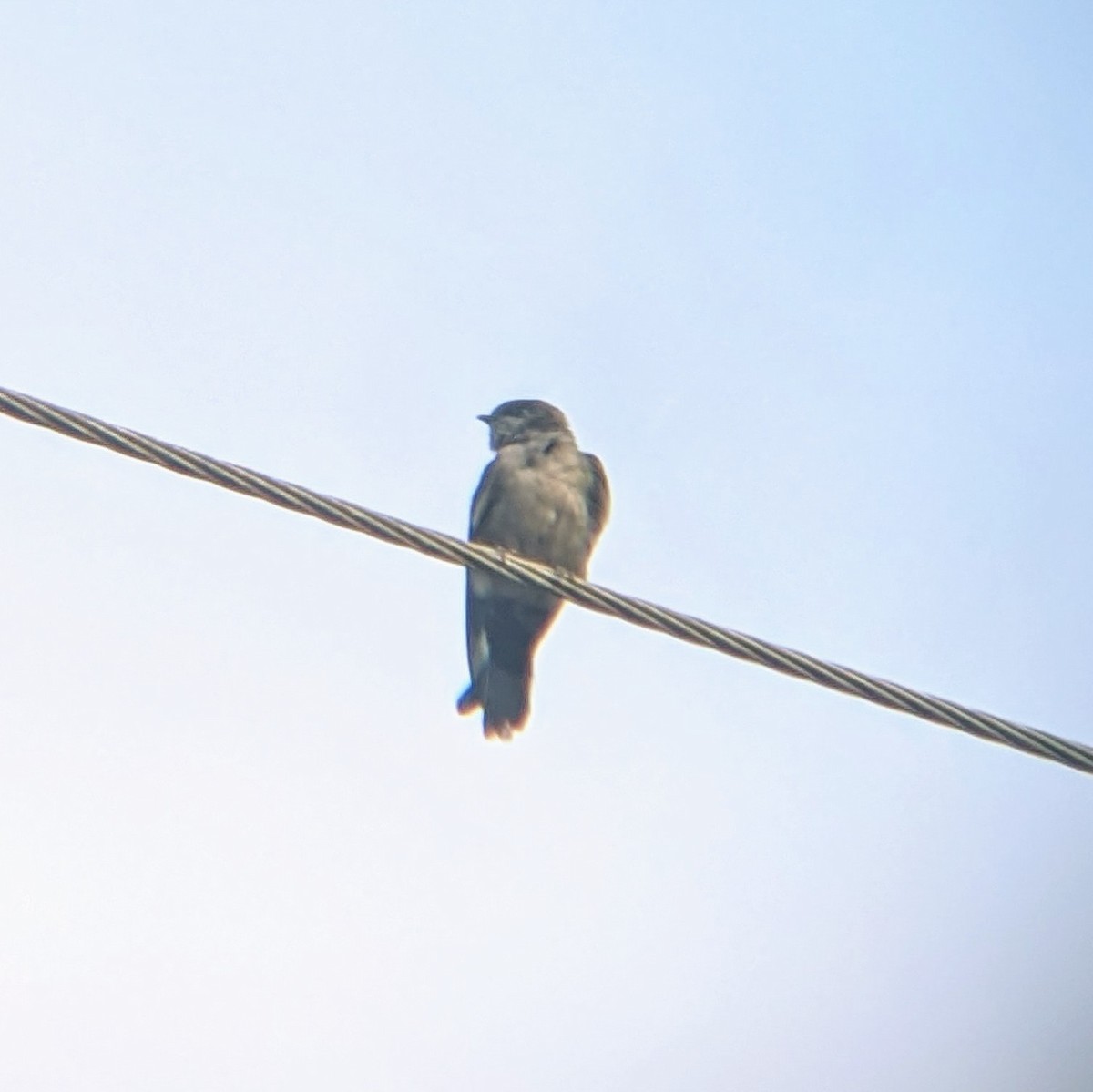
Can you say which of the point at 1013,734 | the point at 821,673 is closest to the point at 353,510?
the point at 821,673

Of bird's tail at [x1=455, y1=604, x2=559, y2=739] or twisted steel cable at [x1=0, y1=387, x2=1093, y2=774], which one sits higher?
bird's tail at [x1=455, y1=604, x2=559, y2=739]

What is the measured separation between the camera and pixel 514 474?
8922 mm

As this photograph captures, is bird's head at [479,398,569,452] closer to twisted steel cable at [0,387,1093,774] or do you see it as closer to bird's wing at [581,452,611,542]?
bird's wing at [581,452,611,542]

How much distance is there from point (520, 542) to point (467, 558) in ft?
11.4

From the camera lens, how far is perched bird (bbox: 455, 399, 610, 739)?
877 centimetres

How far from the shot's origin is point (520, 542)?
880 centimetres

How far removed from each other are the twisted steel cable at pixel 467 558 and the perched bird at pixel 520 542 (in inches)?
134

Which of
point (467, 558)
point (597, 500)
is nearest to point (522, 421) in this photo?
point (597, 500)

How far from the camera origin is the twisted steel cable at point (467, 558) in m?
4.71

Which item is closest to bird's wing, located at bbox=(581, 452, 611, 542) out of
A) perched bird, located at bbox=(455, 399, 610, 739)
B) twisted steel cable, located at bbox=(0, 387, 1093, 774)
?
perched bird, located at bbox=(455, 399, 610, 739)

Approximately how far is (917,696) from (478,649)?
14.2 feet

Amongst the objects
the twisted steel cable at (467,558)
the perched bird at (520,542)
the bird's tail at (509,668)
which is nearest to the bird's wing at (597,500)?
the perched bird at (520,542)

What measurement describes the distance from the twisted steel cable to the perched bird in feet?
11.1

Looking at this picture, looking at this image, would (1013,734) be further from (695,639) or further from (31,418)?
(31,418)
